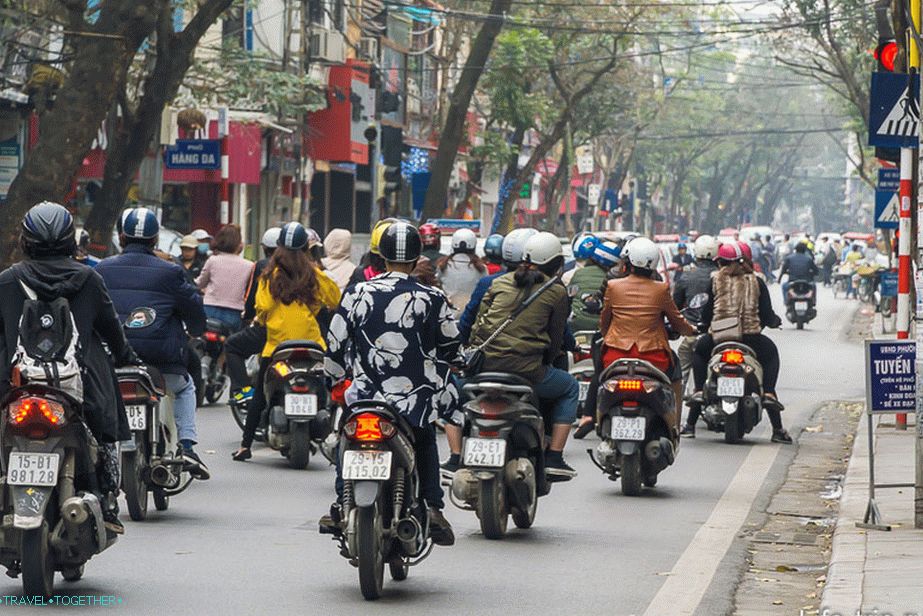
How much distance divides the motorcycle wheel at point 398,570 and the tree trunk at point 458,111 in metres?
26.6

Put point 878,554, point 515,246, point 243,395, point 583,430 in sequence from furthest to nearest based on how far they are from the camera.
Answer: point 583,430, point 243,395, point 515,246, point 878,554

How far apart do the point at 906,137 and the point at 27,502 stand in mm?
7696

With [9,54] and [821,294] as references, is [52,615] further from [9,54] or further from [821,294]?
[821,294]

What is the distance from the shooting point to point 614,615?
304 inches

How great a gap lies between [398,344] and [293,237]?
15.3 ft

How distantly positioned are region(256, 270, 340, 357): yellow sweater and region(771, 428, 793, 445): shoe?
15.4 feet

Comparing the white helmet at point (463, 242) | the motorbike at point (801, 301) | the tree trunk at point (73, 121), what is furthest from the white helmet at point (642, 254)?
the motorbike at point (801, 301)

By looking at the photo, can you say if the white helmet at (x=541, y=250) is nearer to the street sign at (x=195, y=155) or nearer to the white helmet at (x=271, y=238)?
the white helmet at (x=271, y=238)

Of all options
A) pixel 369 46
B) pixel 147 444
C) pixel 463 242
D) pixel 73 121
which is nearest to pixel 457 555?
pixel 147 444

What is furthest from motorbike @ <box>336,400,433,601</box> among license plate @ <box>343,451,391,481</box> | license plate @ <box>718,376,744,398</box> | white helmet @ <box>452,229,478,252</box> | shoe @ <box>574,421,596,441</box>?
white helmet @ <box>452,229,478,252</box>

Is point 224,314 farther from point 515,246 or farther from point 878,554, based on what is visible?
point 878,554

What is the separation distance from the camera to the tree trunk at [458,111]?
34875 mm

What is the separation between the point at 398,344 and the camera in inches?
320

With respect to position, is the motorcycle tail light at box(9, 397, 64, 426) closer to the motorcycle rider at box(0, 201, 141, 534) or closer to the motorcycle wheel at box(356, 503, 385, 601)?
the motorcycle rider at box(0, 201, 141, 534)
